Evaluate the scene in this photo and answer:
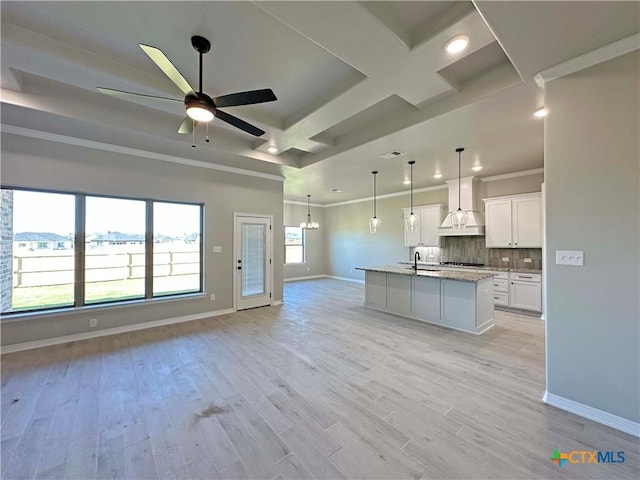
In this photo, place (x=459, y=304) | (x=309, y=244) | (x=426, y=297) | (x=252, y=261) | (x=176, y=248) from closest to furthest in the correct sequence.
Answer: (x=459, y=304) → (x=426, y=297) → (x=176, y=248) → (x=252, y=261) → (x=309, y=244)

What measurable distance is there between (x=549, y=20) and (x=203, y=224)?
5347 millimetres

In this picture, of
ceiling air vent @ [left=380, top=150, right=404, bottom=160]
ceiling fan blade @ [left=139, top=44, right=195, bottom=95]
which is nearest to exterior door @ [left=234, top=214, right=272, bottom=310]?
ceiling air vent @ [left=380, top=150, right=404, bottom=160]

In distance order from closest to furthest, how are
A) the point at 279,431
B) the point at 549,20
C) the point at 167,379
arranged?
the point at 549,20
the point at 279,431
the point at 167,379

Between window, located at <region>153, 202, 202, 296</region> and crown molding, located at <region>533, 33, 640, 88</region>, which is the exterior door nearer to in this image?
window, located at <region>153, 202, 202, 296</region>

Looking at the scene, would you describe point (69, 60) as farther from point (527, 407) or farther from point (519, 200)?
point (519, 200)

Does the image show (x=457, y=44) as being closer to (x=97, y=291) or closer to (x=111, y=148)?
(x=111, y=148)

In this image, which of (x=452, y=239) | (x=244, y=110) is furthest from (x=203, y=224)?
(x=452, y=239)

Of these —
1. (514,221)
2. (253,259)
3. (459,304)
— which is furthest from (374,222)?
(514,221)

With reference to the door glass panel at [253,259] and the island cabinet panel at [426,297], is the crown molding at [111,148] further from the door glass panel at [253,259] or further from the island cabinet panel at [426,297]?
the island cabinet panel at [426,297]

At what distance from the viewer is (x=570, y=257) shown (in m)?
2.26

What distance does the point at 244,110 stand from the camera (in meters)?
3.46

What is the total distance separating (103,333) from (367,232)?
7.43m

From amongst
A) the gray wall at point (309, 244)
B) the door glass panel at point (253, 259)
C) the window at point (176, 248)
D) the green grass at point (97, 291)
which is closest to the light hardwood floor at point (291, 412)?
the green grass at point (97, 291)

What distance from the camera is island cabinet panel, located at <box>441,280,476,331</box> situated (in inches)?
164
